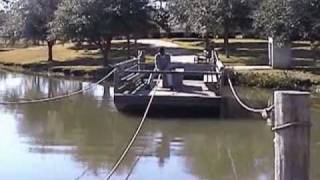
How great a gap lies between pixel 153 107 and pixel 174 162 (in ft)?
23.7

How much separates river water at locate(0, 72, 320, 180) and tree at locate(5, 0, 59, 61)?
76.0ft

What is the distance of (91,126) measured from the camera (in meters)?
19.9

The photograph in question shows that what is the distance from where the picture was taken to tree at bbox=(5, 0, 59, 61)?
47.8 meters

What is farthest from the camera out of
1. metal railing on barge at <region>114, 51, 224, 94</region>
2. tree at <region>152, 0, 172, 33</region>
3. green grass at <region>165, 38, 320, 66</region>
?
tree at <region>152, 0, 172, 33</region>

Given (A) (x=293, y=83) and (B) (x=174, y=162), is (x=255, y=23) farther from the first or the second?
(B) (x=174, y=162)

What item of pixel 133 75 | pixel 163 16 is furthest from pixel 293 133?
pixel 163 16

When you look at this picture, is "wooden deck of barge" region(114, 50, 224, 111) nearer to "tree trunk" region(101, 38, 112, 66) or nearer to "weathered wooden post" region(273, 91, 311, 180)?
"weathered wooden post" region(273, 91, 311, 180)

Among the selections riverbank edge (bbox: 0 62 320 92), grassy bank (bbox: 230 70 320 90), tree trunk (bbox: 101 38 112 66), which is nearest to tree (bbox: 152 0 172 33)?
tree trunk (bbox: 101 38 112 66)

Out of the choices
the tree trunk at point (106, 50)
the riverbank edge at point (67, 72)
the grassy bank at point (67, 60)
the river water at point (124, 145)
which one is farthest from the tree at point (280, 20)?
the tree trunk at point (106, 50)

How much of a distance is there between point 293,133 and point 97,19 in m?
36.6

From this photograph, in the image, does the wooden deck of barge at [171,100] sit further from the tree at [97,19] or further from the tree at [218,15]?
the tree at [97,19]

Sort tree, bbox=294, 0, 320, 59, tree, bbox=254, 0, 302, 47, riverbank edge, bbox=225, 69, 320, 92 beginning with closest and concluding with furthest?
riverbank edge, bbox=225, 69, 320, 92, tree, bbox=294, 0, 320, 59, tree, bbox=254, 0, 302, 47

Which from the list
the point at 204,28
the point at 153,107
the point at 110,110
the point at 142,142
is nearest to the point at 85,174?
the point at 142,142

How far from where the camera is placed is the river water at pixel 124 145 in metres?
13.2
